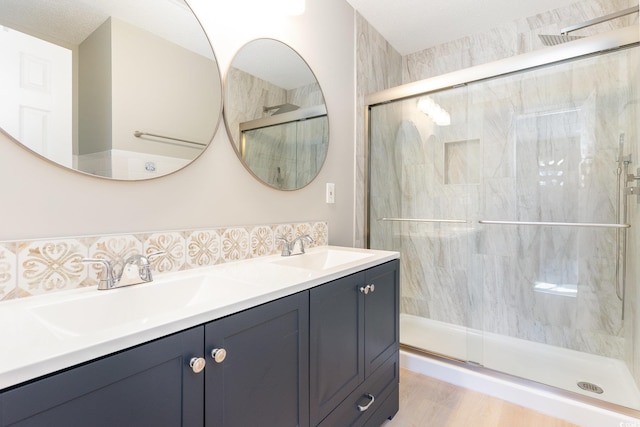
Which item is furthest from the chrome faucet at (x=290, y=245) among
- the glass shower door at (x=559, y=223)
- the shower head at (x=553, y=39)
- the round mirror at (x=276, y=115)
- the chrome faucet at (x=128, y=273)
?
the shower head at (x=553, y=39)

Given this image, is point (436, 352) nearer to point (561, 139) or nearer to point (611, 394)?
point (611, 394)

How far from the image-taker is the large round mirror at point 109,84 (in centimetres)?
81

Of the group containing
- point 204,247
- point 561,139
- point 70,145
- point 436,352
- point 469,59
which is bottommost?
point 436,352

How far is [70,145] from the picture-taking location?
884 mm

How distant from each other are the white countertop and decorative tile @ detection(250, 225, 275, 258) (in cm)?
6

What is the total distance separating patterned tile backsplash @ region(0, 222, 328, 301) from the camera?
784 millimetres

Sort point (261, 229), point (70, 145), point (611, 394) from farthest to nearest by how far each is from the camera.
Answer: point (611, 394)
point (261, 229)
point (70, 145)

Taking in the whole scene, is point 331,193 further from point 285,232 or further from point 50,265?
point 50,265

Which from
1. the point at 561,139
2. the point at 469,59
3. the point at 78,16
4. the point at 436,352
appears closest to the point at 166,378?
the point at 78,16

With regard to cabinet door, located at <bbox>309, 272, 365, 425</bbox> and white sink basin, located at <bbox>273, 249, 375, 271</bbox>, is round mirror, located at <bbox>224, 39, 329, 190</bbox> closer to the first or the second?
white sink basin, located at <bbox>273, 249, 375, 271</bbox>

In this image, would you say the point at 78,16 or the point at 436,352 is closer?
the point at 78,16

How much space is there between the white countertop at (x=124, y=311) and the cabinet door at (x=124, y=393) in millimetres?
21

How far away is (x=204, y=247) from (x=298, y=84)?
3.34 feet

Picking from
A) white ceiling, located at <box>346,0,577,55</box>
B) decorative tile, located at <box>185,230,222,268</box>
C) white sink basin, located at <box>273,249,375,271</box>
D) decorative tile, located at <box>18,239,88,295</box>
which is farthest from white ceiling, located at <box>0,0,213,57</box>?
white ceiling, located at <box>346,0,577,55</box>
